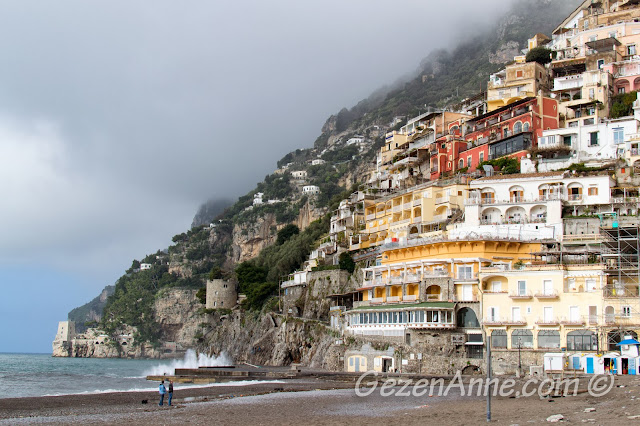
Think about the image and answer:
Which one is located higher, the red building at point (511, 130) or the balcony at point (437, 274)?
the red building at point (511, 130)

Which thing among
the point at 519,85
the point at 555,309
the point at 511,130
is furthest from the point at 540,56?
the point at 555,309

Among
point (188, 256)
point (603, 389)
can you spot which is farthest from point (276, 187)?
point (603, 389)

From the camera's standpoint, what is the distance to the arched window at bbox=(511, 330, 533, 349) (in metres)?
42.2

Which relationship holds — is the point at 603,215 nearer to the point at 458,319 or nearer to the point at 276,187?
the point at 458,319

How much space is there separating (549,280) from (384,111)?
120 metres

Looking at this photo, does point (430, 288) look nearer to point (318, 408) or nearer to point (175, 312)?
point (318, 408)

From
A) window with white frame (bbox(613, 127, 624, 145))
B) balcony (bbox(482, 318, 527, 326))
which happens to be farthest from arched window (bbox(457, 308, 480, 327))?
window with white frame (bbox(613, 127, 624, 145))

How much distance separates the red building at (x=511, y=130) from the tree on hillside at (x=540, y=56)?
43.0ft

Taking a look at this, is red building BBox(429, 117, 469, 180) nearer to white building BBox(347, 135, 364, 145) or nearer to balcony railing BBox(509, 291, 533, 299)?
balcony railing BBox(509, 291, 533, 299)

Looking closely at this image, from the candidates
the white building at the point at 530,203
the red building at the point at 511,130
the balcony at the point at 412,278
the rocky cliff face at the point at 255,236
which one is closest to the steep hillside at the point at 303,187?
the rocky cliff face at the point at 255,236

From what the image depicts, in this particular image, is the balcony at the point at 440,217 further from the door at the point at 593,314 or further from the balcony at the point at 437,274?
the door at the point at 593,314

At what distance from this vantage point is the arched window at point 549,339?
135ft

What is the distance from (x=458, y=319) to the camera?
45.2 meters

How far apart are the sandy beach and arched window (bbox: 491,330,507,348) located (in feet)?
33.0
